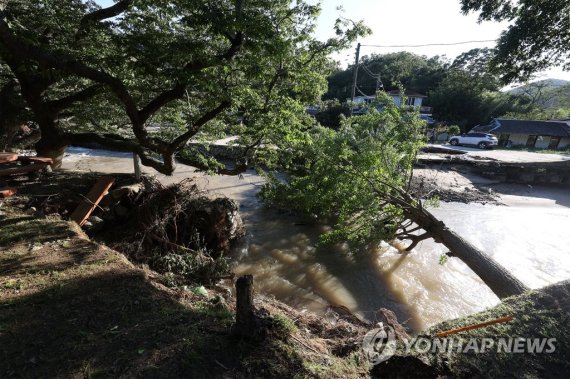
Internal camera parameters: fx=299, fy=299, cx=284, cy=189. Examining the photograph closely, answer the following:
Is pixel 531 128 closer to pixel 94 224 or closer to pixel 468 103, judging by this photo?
pixel 468 103

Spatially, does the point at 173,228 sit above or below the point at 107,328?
below

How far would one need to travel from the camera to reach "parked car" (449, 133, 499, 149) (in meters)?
29.4

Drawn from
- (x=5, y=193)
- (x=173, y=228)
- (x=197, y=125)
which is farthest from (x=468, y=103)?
(x=5, y=193)

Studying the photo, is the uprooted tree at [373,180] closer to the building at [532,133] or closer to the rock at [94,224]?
the rock at [94,224]

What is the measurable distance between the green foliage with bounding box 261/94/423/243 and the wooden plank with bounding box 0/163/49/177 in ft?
18.2

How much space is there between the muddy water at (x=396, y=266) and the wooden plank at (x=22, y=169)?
4020mm

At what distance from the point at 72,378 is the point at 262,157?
19.1 ft

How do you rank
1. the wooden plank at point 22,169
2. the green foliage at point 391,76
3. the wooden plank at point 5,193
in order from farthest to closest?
the green foliage at point 391,76 → the wooden plank at point 22,169 → the wooden plank at point 5,193

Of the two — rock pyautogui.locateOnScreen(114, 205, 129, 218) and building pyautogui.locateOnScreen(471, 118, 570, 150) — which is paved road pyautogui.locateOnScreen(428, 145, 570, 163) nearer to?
building pyautogui.locateOnScreen(471, 118, 570, 150)

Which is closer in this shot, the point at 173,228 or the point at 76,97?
the point at 76,97

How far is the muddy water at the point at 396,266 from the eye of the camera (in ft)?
22.5

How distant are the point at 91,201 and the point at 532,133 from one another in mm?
39540

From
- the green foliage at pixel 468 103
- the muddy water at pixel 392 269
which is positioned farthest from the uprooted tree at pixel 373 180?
the green foliage at pixel 468 103

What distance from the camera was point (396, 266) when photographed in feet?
28.1
